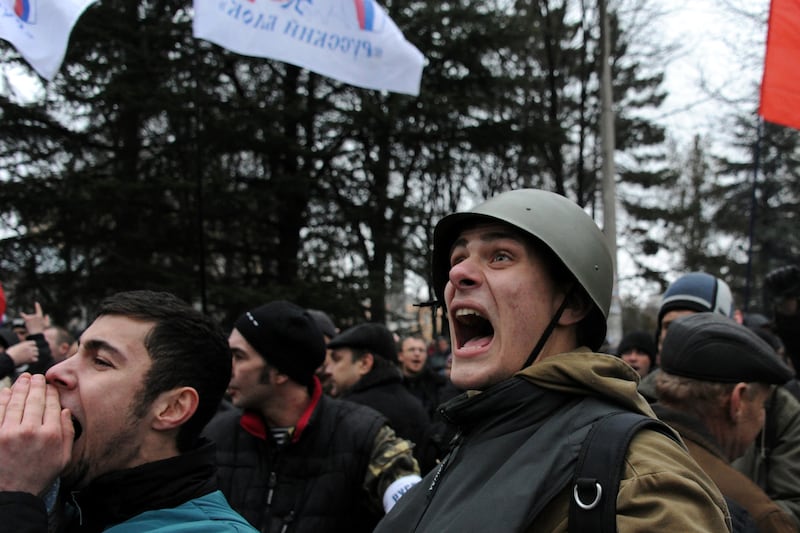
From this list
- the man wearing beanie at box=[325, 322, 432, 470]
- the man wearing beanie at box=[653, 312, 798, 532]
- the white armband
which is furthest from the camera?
the man wearing beanie at box=[325, 322, 432, 470]

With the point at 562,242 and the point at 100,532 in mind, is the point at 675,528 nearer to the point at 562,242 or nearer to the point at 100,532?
the point at 562,242

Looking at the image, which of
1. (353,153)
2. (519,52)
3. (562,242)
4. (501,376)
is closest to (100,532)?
(501,376)

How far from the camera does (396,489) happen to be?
3.09 m

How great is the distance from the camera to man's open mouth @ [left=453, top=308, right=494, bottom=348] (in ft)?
6.28

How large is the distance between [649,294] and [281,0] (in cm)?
1841

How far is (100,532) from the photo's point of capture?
6.40ft

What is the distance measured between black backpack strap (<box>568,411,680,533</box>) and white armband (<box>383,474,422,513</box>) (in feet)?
5.71

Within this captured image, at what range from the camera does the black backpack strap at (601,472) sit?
52.4 inches

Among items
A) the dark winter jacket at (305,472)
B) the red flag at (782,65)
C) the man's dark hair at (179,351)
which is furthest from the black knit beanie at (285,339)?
the red flag at (782,65)

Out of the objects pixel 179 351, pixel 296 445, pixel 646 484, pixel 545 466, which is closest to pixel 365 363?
pixel 296 445

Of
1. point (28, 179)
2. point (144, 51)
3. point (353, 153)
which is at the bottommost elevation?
point (28, 179)

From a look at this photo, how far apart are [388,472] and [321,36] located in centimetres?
450

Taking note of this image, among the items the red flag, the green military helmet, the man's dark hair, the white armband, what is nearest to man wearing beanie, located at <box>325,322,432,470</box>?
the white armband

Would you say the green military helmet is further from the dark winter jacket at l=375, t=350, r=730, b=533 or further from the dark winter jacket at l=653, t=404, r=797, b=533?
the dark winter jacket at l=653, t=404, r=797, b=533
